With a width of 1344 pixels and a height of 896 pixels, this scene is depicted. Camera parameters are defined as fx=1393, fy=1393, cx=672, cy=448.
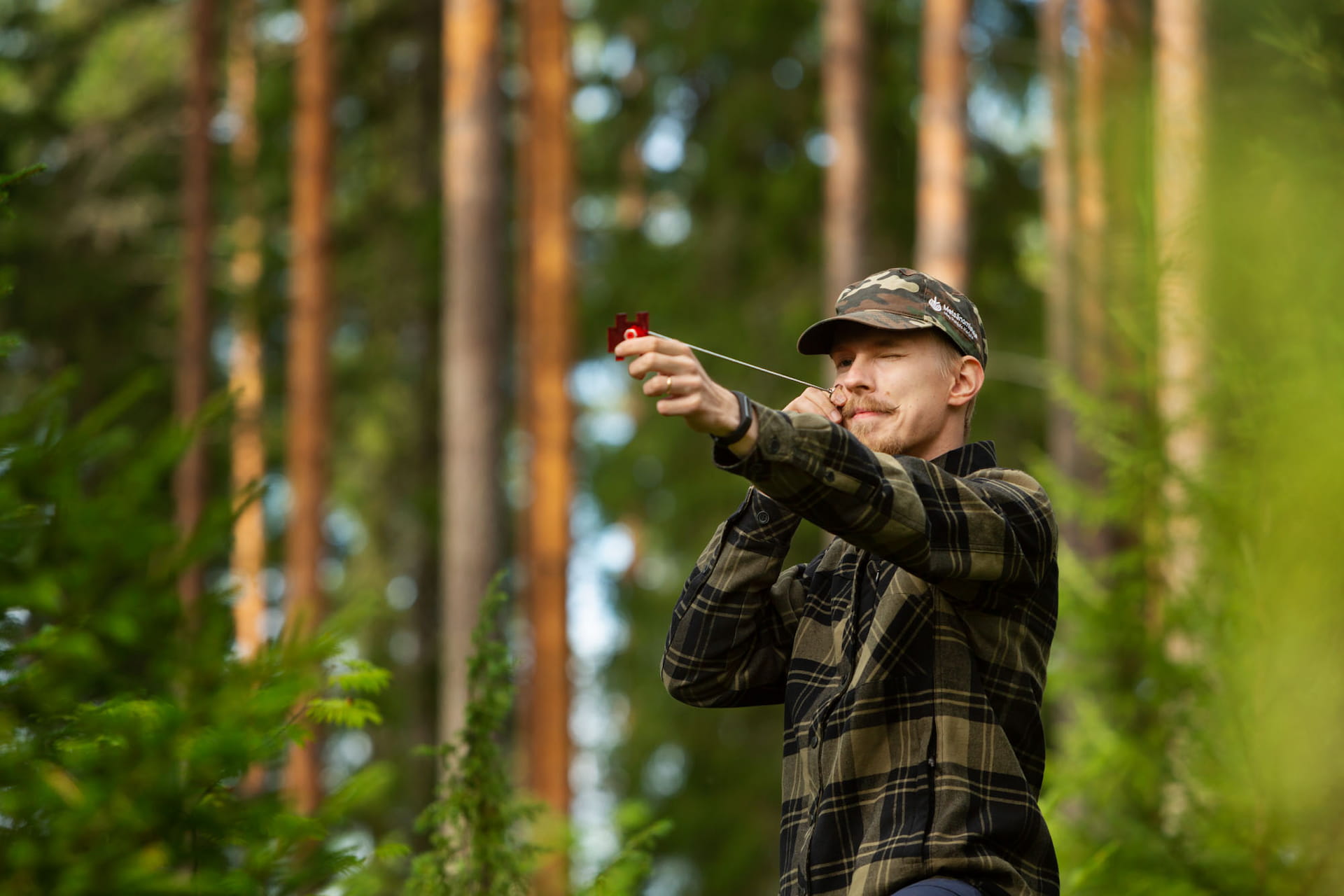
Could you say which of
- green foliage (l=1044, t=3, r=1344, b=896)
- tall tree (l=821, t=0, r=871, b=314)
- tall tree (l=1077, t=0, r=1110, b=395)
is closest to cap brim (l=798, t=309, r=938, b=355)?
green foliage (l=1044, t=3, r=1344, b=896)

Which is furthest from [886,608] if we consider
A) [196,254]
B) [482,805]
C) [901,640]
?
[196,254]

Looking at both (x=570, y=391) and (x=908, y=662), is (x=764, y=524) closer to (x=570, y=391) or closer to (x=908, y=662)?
(x=908, y=662)

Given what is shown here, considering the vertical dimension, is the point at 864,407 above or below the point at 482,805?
above

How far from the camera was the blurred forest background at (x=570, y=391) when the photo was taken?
212 centimetres

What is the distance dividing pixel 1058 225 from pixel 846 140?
3244 mm

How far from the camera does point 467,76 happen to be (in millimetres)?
11250

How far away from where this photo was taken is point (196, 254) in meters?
15.2

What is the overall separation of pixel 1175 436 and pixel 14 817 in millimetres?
8361

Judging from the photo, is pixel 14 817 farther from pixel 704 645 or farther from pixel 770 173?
pixel 770 173

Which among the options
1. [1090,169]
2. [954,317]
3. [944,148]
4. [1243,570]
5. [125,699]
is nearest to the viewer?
[125,699]

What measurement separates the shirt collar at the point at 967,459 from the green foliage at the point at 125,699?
137 cm

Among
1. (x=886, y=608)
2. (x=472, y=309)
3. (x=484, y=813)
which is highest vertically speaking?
(x=472, y=309)

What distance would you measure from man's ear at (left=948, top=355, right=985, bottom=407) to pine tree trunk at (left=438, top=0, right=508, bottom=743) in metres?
7.90

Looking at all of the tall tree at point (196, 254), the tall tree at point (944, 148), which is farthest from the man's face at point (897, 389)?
the tall tree at point (196, 254)
